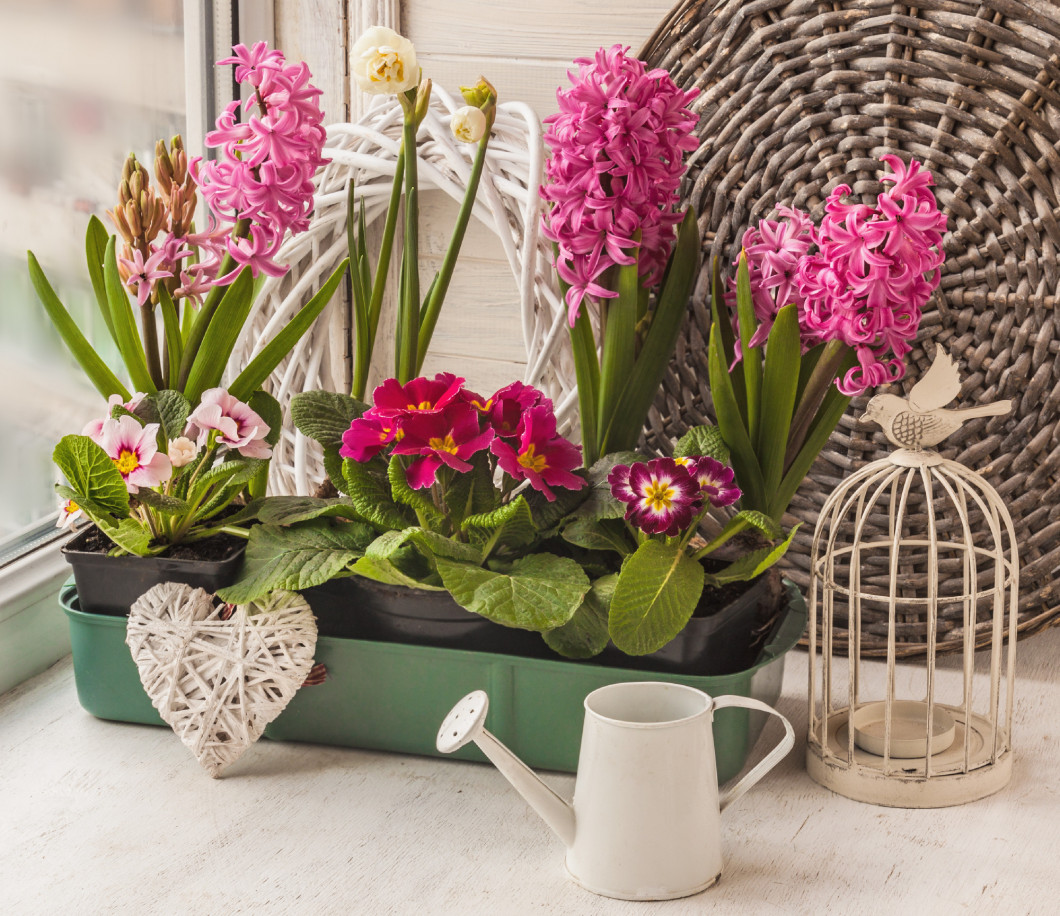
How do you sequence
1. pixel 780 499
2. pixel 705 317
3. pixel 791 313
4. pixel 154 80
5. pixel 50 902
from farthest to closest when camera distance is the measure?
pixel 154 80
pixel 705 317
pixel 780 499
pixel 791 313
pixel 50 902

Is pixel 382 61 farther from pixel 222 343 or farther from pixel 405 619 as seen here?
pixel 405 619

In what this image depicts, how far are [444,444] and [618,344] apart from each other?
8.2 inches

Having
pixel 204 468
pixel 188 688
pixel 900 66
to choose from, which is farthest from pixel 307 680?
pixel 900 66

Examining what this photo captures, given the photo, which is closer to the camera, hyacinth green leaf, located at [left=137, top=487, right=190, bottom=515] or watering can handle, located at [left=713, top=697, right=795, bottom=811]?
watering can handle, located at [left=713, top=697, right=795, bottom=811]

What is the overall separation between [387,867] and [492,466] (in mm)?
316

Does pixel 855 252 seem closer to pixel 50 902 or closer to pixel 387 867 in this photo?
pixel 387 867

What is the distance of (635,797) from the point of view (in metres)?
0.72

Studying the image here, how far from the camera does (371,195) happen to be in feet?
3.83

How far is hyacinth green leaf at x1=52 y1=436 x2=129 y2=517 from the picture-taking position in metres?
0.89

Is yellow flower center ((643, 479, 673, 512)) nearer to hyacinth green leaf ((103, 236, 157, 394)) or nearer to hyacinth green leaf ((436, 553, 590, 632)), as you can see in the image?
hyacinth green leaf ((436, 553, 590, 632))

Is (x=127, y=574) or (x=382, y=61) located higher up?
(x=382, y=61)

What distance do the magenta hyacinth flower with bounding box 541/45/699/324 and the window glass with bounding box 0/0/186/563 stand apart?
57 centimetres

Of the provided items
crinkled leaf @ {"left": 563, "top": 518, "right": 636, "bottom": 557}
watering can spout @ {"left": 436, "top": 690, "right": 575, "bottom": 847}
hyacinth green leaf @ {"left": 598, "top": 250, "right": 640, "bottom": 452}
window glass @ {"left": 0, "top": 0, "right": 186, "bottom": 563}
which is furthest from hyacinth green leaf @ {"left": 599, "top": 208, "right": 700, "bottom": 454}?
window glass @ {"left": 0, "top": 0, "right": 186, "bottom": 563}

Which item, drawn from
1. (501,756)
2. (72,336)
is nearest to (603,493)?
(501,756)
